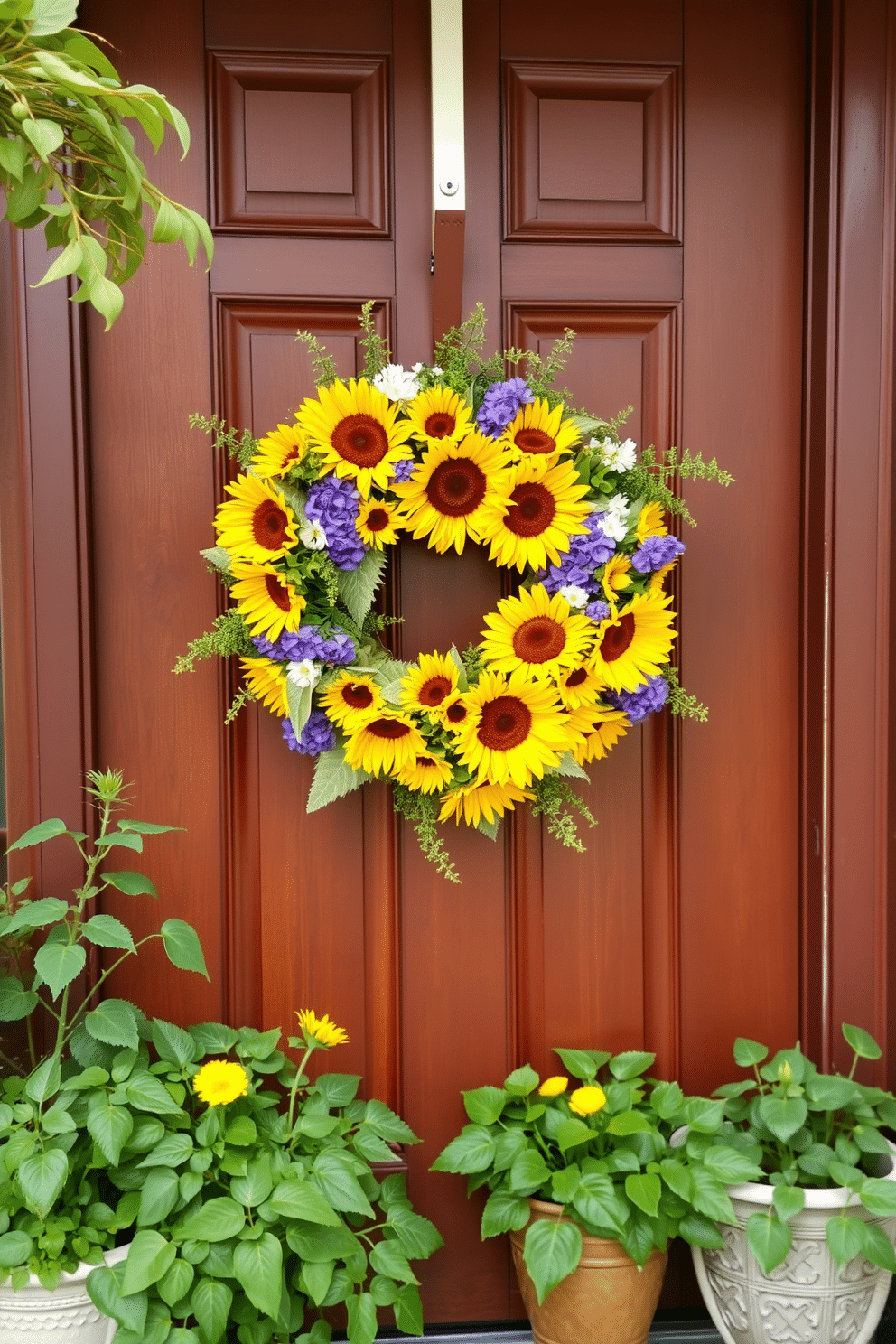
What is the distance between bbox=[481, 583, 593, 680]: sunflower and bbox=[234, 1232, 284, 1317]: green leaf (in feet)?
2.56

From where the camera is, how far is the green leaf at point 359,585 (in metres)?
1.39

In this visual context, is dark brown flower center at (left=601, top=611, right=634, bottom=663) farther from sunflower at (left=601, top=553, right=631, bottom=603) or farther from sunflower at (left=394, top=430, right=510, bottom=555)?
sunflower at (left=394, top=430, right=510, bottom=555)

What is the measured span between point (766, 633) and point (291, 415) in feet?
2.75

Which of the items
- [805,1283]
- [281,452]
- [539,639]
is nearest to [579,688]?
[539,639]

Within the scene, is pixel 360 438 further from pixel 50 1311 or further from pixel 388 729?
pixel 50 1311

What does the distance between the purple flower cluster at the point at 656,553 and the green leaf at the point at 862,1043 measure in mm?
744

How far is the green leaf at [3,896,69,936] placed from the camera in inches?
49.4

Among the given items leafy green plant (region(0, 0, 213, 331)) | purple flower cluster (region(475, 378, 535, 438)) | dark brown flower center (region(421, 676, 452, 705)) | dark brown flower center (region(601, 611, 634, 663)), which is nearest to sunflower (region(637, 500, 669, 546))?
dark brown flower center (region(601, 611, 634, 663))

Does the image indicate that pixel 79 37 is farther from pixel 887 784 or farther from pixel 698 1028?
pixel 698 1028

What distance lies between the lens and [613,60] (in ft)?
5.02

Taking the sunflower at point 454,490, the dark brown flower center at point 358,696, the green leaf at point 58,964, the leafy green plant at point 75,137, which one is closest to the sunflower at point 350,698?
the dark brown flower center at point 358,696

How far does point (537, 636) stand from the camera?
1372mm

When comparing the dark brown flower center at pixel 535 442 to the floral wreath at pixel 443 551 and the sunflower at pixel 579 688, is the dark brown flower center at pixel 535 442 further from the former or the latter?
the sunflower at pixel 579 688

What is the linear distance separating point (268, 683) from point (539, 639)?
39 cm
